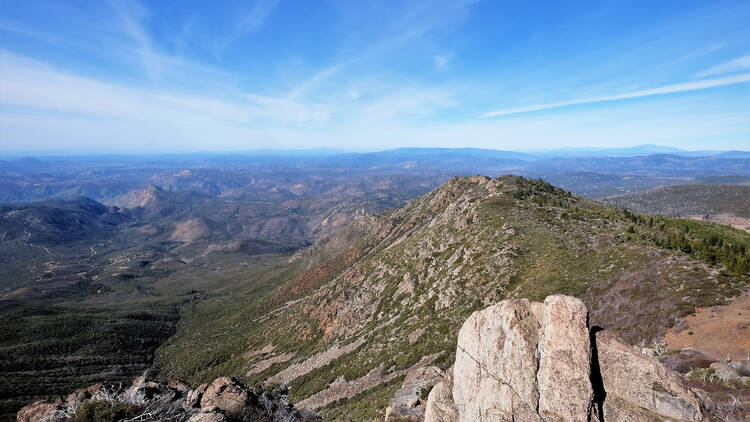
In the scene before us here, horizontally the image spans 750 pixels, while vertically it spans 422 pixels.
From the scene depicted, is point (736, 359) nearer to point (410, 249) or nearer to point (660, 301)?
point (660, 301)

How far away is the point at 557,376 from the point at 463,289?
3739 cm

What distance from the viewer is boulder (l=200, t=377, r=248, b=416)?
26.5 metres

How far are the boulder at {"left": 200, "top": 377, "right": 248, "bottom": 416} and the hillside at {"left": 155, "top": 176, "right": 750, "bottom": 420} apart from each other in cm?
1201

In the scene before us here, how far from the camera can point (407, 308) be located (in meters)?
59.4

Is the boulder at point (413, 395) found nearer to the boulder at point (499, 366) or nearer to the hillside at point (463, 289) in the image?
the hillside at point (463, 289)

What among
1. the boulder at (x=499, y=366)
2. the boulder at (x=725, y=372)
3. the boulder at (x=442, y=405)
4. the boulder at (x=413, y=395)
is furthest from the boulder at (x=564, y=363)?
the boulder at (x=413, y=395)

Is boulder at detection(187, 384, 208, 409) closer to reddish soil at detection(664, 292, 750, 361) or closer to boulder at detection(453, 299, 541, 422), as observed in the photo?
boulder at detection(453, 299, 541, 422)

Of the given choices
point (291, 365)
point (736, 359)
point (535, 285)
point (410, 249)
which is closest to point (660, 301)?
point (736, 359)

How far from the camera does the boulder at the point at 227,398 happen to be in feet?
87.0

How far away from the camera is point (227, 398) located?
27469 mm

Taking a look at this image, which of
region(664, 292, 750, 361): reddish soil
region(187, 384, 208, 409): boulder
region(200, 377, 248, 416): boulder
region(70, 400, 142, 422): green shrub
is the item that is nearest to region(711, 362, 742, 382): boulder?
region(664, 292, 750, 361): reddish soil

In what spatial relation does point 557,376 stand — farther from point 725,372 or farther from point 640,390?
point 725,372

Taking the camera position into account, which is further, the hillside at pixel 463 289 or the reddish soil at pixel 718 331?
the hillside at pixel 463 289

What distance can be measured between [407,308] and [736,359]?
43271 millimetres
